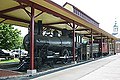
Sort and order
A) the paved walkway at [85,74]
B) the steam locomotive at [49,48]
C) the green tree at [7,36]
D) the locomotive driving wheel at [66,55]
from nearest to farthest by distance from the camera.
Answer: the paved walkway at [85,74]
the steam locomotive at [49,48]
the locomotive driving wheel at [66,55]
the green tree at [7,36]

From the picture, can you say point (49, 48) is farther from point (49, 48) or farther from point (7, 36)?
point (7, 36)

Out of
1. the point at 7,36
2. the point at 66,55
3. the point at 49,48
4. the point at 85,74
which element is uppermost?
the point at 7,36

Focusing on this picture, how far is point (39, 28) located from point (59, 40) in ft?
8.84

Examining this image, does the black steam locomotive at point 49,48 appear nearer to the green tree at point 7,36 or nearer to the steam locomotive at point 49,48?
the steam locomotive at point 49,48

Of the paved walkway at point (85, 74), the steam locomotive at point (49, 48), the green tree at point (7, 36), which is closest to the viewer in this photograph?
the paved walkway at point (85, 74)

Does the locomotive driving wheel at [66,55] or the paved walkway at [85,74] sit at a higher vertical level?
the locomotive driving wheel at [66,55]

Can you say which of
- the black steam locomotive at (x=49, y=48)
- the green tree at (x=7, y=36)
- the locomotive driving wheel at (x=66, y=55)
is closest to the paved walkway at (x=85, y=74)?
the black steam locomotive at (x=49, y=48)

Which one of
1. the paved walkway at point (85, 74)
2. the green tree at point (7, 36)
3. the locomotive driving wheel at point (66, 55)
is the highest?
the green tree at point (7, 36)

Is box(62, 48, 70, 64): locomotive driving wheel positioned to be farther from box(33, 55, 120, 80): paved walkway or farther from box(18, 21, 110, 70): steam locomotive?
box(33, 55, 120, 80): paved walkway

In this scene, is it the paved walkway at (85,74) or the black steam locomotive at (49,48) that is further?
the black steam locomotive at (49,48)

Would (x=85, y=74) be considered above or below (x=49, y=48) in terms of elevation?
below

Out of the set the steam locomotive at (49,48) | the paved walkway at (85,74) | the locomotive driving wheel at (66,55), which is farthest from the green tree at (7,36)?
the paved walkway at (85,74)

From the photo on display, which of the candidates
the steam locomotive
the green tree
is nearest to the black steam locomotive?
the steam locomotive

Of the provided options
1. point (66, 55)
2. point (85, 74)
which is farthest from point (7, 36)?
point (85, 74)
